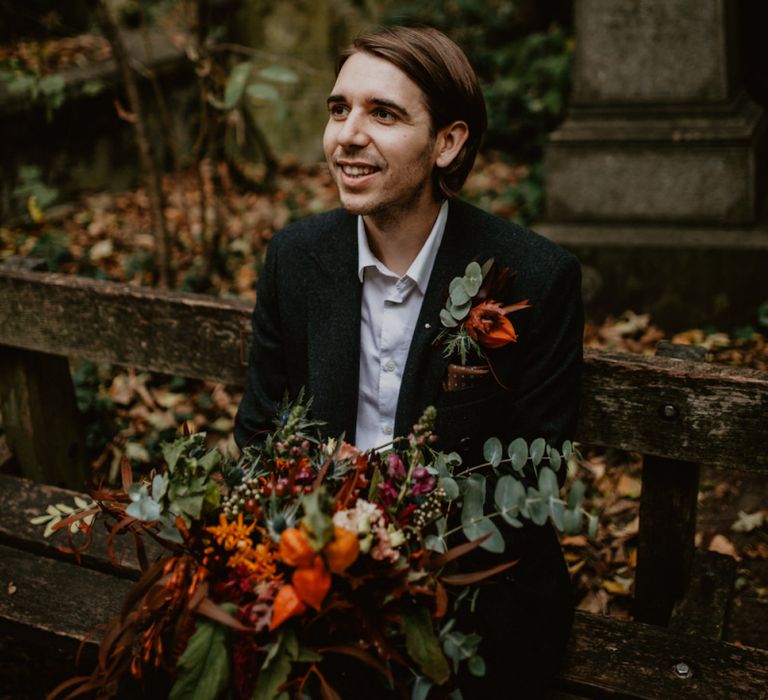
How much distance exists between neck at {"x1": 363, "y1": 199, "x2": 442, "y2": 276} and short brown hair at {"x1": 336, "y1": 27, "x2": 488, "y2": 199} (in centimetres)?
9

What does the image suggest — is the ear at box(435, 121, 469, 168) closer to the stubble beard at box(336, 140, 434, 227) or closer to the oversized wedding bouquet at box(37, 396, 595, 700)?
the stubble beard at box(336, 140, 434, 227)

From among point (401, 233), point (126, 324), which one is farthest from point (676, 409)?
point (126, 324)

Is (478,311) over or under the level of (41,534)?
over

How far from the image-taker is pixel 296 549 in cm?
142

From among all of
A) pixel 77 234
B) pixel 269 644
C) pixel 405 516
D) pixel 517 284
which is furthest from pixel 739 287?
pixel 77 234

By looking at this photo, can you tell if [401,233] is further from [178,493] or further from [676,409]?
[178,493]

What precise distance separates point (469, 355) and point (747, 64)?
4.65 metres

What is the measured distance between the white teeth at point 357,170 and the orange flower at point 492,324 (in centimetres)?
43

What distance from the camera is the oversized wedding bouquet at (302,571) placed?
1.51 metres

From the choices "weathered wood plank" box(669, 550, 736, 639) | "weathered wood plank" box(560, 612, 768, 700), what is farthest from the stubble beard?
"weathered wood plank" box(669, 550, 736, 639)

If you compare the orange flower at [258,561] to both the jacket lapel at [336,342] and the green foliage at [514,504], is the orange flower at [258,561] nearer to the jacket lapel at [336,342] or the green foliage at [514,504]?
the green foliage at [514,504]

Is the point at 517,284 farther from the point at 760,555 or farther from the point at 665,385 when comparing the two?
the point at 760,555

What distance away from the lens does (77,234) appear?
569 centimetres

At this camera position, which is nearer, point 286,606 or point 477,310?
point 286,606
